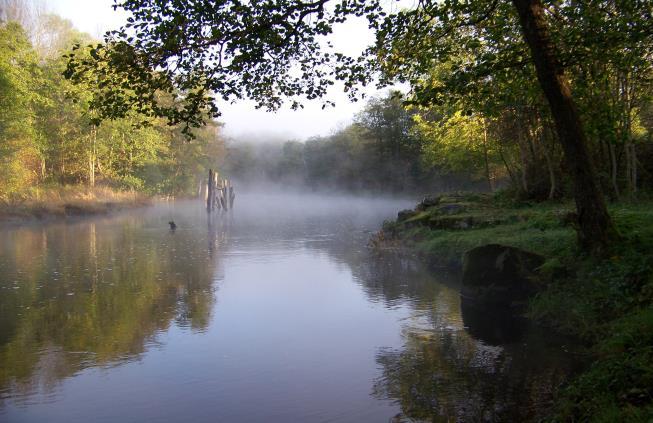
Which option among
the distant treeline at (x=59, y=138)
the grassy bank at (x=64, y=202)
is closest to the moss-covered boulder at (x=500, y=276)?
the distant treeline at (x=59, y=138)

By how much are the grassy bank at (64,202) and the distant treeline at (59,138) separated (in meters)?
0.51

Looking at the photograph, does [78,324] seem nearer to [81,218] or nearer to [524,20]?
[524,20]

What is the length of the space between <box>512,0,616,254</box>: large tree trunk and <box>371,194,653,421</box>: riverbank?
14.6 inches

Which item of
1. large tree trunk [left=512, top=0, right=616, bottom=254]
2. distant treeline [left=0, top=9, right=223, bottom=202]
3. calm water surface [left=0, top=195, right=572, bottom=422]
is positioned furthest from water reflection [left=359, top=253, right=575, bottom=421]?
distant treeline [left=0, top=9, right=223, bottom=202]

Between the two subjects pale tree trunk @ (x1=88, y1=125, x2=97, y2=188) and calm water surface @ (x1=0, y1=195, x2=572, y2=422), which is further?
pale tree trunk @ (x1=88, y1=125, x2=97, y2=188)

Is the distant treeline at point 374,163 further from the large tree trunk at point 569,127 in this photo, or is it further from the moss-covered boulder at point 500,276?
the large tree trunk at point 569,127

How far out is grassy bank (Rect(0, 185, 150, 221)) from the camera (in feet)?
93.2

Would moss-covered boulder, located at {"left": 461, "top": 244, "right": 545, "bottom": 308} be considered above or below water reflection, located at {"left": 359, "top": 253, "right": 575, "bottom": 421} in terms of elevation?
above

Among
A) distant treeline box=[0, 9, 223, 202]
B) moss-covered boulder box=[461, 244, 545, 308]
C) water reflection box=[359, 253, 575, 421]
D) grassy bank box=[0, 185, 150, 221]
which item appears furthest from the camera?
grassy bank box=[0, 185, 150, 221]

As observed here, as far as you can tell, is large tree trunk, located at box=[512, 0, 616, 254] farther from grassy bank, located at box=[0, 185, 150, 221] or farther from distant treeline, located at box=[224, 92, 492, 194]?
grassy bank, located at box=[0, 185, 150, 221]

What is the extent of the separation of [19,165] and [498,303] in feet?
88.5

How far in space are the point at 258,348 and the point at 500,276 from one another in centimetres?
465

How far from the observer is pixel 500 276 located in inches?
390

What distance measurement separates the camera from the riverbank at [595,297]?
4.72 metres
